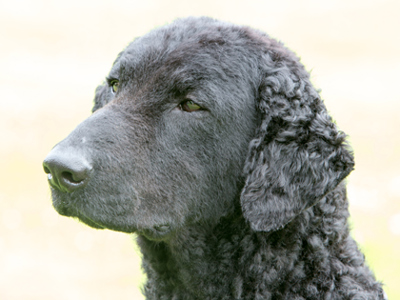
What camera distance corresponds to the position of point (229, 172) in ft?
11.6

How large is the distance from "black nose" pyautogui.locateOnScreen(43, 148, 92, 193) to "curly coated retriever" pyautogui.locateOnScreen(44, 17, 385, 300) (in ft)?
0.39

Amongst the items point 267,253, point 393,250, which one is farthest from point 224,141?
point 393,250

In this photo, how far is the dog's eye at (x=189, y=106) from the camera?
3477 mm

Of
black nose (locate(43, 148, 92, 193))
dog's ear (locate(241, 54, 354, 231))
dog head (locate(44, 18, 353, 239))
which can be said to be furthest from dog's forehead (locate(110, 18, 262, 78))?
black nose (locate(43, 148, 92, 193))

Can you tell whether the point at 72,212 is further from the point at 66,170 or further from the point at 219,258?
the point at 219,258

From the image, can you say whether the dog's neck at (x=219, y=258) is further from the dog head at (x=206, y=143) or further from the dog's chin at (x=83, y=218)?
the dog's chin at (x=83, y=218)

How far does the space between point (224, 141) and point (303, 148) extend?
46 centimetres

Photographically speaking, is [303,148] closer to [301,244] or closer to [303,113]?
[303,113]

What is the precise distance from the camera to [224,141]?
3.52 meters

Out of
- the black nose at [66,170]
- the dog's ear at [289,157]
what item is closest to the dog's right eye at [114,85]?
the black nose at [66,170]

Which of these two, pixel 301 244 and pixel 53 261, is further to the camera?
pixel 53 261

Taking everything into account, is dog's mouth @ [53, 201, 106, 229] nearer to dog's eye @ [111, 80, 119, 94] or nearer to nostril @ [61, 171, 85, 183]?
nostril @ [61, 171, 85, 183]

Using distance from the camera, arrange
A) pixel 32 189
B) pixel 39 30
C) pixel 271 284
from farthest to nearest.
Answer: pixel 39 30 < pixel 32 189 < pixel 271 284

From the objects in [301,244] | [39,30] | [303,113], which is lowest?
[301,244]
